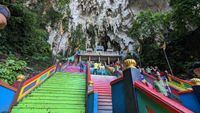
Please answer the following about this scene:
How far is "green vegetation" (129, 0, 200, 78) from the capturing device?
13734 mm

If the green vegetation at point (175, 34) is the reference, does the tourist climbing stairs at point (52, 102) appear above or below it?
below

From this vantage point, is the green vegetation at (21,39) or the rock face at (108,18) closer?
the green vegetation at (21,39)

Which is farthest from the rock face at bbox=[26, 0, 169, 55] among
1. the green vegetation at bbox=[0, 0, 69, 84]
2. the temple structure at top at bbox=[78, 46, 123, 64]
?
the green vegetation at bbox=[0, 0, 69, 84]

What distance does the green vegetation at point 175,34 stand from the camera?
45.1 feet

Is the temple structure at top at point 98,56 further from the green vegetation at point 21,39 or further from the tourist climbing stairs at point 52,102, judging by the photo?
the tourist climbing stairs at point 52,102

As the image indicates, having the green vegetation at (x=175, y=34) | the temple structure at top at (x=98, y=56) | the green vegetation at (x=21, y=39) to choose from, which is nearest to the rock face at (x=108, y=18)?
the temple structure at top at (x=98, y=56)

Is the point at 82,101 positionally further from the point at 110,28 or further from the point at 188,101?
the point at 110,28

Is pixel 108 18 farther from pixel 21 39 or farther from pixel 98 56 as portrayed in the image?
pixel 21 39

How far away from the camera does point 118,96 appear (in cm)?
285

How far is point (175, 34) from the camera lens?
62.1 ft

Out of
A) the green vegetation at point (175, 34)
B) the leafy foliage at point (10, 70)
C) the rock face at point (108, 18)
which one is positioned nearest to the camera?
the leafy foliage at point (10, 70)

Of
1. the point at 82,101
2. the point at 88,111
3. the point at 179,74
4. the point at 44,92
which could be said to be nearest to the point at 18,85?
the point at 44,92

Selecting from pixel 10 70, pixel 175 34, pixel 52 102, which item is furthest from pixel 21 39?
pixel 175 34

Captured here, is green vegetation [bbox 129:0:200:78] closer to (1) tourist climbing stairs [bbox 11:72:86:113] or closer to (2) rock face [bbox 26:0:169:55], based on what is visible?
(2) rock face [bbox 26:0:169:55]
